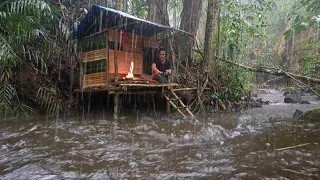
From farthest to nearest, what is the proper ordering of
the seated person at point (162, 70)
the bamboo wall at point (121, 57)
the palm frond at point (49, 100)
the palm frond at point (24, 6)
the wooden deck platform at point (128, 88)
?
the seated person at point (162, 70)
the palm frond at point (49, 100)
the bamboo wall at point (121, 57)
the wooden deck platform at point (128, 88)
the palm frond at point (24, 6)

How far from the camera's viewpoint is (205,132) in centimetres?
593

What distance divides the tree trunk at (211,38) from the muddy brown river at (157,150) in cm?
295

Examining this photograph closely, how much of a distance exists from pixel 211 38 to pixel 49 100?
536 centimetres

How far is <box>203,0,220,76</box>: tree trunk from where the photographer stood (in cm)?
959

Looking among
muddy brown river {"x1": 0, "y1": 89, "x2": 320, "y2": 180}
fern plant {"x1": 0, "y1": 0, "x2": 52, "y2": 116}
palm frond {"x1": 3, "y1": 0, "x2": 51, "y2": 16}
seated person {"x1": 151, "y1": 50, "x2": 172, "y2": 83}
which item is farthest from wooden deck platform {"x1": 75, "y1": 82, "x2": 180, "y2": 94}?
palm frond {"x1": 3, "y1": 0, "x2": 51, "y2": 16}

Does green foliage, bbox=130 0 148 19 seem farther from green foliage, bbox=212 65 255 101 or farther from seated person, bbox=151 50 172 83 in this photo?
green foliage, bbox=212 65 255 101

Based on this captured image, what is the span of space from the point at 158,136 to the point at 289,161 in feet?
8.21

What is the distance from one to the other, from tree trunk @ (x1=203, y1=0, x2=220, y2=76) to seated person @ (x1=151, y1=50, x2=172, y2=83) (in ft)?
4.29

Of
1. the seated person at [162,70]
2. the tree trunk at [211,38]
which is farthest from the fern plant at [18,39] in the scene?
the tree trunk at [211,38]

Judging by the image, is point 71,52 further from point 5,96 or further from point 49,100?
point 5,96

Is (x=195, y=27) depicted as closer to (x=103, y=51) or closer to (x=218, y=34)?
(x=218, y=34)

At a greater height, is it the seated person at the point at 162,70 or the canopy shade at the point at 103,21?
the canopy shade at the point at 103,21

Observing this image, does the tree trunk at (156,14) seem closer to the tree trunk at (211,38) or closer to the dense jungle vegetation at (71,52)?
the dense jungle vegetation at (71,52)

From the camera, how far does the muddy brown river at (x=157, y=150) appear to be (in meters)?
3.48
